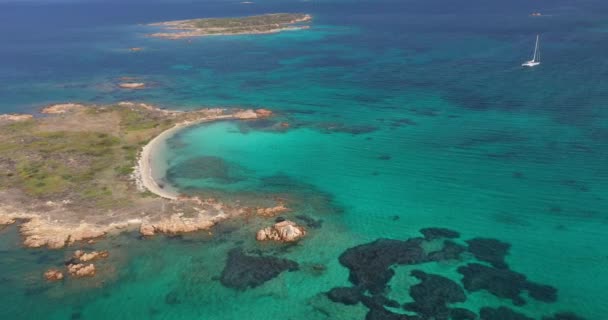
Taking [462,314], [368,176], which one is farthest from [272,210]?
[462,314]

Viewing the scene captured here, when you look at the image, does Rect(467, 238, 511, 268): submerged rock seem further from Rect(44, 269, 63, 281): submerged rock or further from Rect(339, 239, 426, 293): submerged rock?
Rect(44, 269, 63, 281): submerged rock

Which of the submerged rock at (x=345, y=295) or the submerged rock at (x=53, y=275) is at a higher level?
the submerged rock at (x=53, y=275)

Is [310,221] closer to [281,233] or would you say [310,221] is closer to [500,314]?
[281,233]

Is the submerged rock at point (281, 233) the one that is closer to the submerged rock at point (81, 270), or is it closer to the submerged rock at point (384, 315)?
the submerged rock at point (384, 315)

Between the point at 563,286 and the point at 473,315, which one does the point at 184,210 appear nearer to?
the point at 473,315

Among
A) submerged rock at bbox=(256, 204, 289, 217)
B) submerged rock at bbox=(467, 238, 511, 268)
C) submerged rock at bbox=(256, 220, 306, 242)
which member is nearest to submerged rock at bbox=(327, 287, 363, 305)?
submerged rock at bbox=(256, 220, 306, 242)

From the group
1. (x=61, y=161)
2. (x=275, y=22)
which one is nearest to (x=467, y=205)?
(x=61, y=161)

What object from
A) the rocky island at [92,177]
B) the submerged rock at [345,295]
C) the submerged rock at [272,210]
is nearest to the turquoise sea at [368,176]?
the submerged rock at [345,295]
